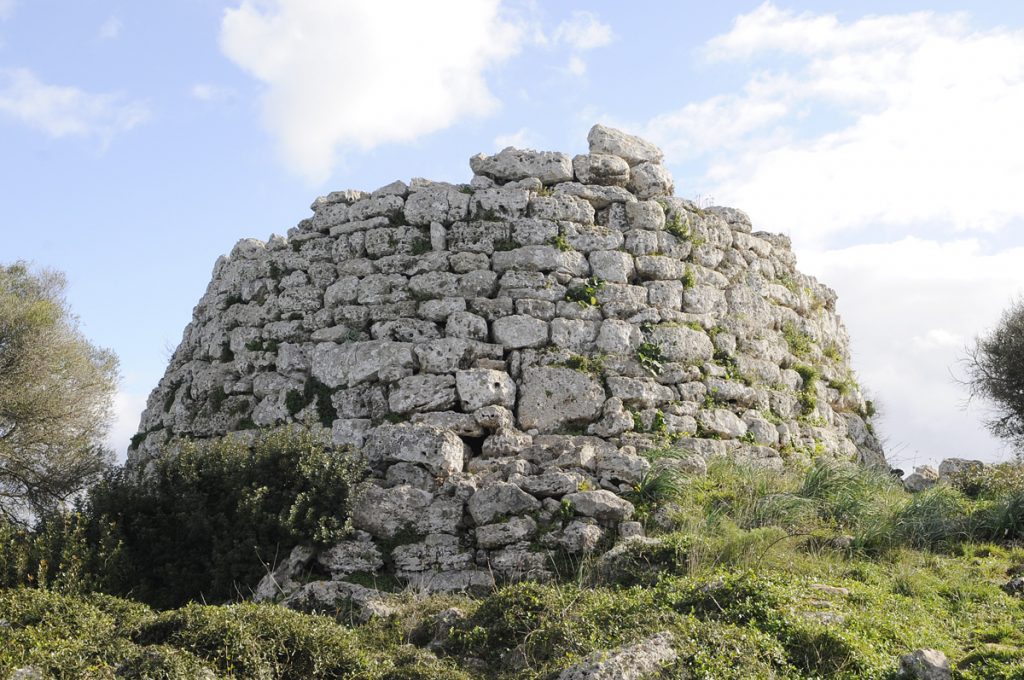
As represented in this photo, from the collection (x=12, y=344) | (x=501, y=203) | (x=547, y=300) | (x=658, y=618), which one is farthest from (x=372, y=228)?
(x=12, y=344)

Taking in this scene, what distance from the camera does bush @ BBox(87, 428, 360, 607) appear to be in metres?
8.88

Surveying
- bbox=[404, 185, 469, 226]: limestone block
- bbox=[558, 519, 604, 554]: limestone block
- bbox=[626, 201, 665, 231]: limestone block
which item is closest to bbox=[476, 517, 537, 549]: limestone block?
bbox=[558, 519, 604, 554]: limestone block

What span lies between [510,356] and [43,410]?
379 inches

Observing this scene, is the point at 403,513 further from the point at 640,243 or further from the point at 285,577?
the point at 640,243

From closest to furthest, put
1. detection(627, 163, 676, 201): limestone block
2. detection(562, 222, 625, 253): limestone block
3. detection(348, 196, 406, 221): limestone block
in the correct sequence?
detection(562, 222, 625, 253): limestone block → detection(348, 196, 406, 221): limestone block → detection(627, 163, 676, 201): limestone block

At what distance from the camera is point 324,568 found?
891 cm

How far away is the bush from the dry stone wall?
0.40m

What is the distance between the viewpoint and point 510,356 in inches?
429

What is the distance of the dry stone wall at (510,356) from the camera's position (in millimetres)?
9211

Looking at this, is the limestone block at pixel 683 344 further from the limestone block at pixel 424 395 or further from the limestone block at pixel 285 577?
the limestone block at pixel 285 577

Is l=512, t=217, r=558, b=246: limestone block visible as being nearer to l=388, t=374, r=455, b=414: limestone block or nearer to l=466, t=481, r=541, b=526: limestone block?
l=388, t=374, r=455, b=414: limestone block

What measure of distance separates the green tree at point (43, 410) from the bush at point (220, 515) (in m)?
6.66

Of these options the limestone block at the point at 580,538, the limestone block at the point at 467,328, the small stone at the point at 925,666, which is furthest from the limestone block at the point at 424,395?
the small stone at the point at 925,666

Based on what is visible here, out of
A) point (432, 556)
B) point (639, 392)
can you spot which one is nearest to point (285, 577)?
point (432, 556)
